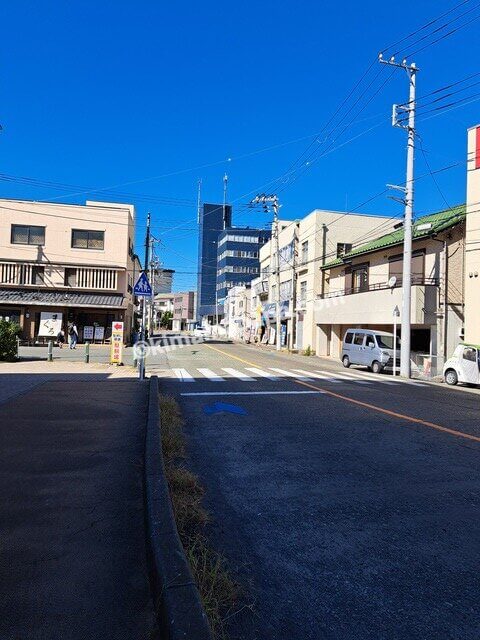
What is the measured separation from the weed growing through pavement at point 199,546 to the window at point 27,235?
31.9 meters

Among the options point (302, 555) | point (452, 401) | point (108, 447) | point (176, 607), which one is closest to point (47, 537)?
point (176, 607)

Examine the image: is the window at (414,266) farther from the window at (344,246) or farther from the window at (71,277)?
the window at (71,277)

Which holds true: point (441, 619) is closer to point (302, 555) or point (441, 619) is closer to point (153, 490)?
point (302, 555)

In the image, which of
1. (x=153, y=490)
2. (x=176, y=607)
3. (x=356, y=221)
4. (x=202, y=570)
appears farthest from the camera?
(x=356, y=221)

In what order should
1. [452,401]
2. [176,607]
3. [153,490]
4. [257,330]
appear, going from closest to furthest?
1. [176,607]
2. [153,490]
3. [452,401]
4. [257,330]

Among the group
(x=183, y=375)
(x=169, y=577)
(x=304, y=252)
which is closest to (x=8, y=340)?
(x=183, y=375)

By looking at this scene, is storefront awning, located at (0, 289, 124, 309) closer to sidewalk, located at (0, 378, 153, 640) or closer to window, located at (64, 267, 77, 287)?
window, located at (64, 267, 77, 287)

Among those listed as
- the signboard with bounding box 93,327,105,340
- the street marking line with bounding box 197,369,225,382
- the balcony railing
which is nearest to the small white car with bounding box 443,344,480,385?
the balcony railing

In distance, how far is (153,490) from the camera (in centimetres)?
419

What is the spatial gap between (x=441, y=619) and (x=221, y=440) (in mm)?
4855

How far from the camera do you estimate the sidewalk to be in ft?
8.73

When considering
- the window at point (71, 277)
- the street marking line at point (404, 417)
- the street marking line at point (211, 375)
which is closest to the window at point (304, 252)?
the window at point (71, 277)

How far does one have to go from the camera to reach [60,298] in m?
33.5

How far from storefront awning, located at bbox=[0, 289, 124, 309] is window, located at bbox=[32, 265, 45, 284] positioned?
Result: 2.26 ft
